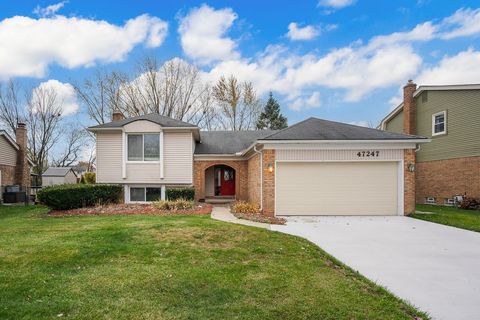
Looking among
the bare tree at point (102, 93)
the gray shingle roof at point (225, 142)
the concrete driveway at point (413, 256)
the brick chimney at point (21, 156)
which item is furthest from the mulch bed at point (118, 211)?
the bare tree at point (102, 93)

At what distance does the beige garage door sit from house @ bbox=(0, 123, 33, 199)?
1710 centimetres

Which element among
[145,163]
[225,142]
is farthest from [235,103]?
[145,163]

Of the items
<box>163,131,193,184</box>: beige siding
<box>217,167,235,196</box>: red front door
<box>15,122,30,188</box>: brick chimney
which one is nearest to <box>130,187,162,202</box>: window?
<box>163,131,193,184</box>: beige siding

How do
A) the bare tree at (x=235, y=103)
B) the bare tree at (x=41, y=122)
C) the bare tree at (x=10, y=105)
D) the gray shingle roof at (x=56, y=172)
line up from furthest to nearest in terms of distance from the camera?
the gray shingle roof at (x=56, y=172)
the bare tree at (x=41, y=122)
the bare tree at (x=235, y=103)
the bare tree at (x=10, y=105)

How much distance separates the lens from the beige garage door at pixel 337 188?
1116cm

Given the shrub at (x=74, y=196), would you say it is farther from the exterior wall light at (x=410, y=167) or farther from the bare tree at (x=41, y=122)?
the bare tree at (x=41, y=122)

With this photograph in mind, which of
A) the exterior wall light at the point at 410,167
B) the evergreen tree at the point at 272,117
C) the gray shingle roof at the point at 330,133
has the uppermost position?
the evergreen tree at the point at 272,117

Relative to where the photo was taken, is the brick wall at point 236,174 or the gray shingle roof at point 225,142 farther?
the gray shingle roof at point 225,142

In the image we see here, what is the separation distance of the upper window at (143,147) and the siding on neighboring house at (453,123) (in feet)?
49.8

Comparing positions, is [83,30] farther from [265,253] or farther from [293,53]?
[265,253]

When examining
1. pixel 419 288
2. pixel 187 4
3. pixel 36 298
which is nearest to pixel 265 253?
pixel 419 288

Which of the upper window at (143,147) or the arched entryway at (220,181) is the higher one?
the upper window at (143,147)

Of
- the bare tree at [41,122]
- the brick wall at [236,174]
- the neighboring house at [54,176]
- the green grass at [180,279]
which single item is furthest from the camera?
the neighboring house at [54,176]

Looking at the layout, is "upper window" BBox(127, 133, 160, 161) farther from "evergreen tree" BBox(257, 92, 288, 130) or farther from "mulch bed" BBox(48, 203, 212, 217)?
"evergreen tree" BBox(257, 92, 288, 130)
